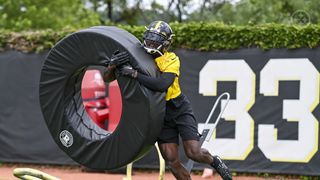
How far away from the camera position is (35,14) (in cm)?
2183

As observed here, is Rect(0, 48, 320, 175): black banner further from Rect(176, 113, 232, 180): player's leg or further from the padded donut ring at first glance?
the padded donut ring

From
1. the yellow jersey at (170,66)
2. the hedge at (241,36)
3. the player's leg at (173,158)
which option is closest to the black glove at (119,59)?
the yellow jersey at (170,66)

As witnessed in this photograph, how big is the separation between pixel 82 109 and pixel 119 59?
1.04 metres

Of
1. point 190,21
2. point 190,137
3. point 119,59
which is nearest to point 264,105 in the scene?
point 190,137

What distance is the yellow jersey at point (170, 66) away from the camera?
589 centimetres

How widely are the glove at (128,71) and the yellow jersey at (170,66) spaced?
0.39 meters

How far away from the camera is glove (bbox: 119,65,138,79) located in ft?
18.5

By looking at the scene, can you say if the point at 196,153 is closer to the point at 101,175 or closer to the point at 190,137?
the point at 190,137

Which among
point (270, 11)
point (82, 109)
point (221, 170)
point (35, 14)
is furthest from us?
point (35, 14)

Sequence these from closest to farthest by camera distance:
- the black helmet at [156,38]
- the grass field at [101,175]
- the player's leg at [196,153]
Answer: the black helmet at [156,38], the player's leg at [196,153], the grass field at [101,175]

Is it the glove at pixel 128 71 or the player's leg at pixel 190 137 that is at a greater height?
the glove at pixel 128 71

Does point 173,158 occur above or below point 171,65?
below

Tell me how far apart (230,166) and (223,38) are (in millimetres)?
2093

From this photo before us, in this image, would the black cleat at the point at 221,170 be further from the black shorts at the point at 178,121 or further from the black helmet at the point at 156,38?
the black helmet at the point at 156,38
